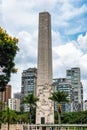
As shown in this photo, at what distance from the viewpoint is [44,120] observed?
3091 inches

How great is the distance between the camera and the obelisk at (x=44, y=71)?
255ft

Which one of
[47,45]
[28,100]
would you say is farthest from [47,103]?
[47,45]

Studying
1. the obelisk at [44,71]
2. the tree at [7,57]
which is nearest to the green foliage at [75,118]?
the obelisk at [44,71]

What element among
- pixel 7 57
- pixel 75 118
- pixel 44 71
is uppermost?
pixel 44 71

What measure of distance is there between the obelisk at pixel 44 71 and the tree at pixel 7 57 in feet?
173

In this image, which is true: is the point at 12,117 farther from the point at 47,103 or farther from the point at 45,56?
the point at 45,56

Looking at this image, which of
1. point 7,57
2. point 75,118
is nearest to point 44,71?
point 75,118

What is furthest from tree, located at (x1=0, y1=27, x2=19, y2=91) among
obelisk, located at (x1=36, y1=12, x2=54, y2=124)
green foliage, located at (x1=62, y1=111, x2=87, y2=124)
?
green foliage, located at (x1=62, y1=111, x2=87, y2=124)

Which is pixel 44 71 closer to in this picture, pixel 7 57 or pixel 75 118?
pixel 75 118

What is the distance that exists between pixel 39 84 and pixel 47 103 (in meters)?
4.79

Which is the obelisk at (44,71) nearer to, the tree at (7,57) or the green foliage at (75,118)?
the green foliage at (75,118)

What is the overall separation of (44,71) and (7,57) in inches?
2105

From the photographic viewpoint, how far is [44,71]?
77.8m

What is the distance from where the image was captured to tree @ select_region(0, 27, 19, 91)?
939 inches
